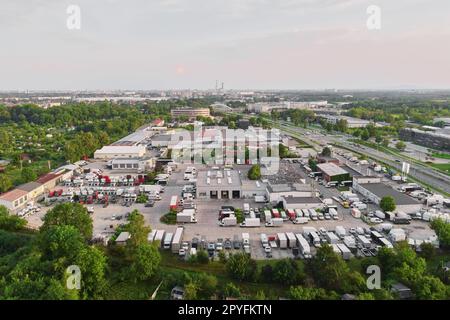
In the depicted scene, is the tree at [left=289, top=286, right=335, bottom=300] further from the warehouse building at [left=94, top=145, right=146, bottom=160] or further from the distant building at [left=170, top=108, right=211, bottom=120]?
the distant building at [left=170, top=108, right=211, bottom=120]

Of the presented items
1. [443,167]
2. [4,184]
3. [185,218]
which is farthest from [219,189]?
[443,167]

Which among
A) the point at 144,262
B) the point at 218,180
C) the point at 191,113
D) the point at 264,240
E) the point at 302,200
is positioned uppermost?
the point at 191,113

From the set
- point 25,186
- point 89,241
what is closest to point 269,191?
point 89,241

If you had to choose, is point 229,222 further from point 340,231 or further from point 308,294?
point 308,294

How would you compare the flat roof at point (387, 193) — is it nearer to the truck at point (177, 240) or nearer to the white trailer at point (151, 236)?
the truck at point (177, 240)

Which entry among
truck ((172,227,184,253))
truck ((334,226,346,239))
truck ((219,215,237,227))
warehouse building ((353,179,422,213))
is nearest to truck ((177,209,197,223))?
truck ((172,227,184,253))

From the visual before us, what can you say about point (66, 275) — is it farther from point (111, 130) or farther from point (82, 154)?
point (111, 130)

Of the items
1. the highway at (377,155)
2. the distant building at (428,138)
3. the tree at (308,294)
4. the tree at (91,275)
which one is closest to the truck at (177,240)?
the tree at (91,275)
